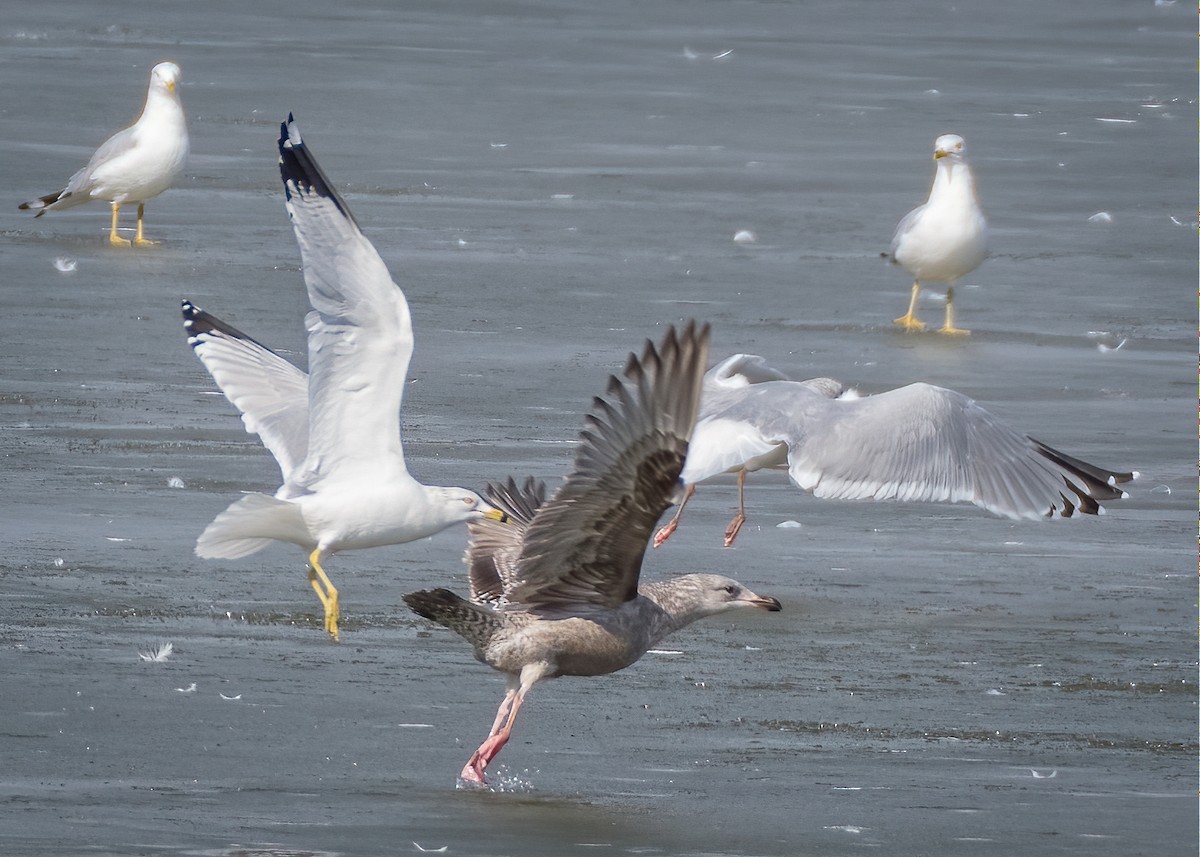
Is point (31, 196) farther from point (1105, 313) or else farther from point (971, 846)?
point (971, 846)

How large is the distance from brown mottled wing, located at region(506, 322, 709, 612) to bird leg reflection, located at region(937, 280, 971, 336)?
216 inches

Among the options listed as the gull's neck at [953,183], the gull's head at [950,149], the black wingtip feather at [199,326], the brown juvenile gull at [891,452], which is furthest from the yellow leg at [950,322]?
the black wingtip feather at [199,326]

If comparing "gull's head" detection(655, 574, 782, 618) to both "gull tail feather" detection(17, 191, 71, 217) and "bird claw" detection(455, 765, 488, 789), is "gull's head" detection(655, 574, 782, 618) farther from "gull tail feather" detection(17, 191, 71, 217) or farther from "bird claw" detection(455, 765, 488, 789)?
"gull tail feather" detection(17, 191, 71, 217)

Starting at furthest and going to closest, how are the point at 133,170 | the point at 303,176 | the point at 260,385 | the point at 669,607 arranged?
1. the point at 133,170
2. the point at 260,385
3. the point at 303,176
4. the point at 669,607

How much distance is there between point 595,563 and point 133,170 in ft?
23.5

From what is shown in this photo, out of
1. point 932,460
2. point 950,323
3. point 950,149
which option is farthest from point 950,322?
point 932,460

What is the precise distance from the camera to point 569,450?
824 centimetres

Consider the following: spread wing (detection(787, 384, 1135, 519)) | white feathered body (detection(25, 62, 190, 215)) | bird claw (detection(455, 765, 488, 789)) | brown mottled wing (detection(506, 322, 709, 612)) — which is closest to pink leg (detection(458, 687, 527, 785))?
bird claw (detection(455, 765, 488, 789))

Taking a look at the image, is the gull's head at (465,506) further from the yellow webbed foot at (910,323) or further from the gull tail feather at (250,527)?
the yellow webbed foot at (910,323)

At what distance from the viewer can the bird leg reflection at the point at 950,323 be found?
10.7 m

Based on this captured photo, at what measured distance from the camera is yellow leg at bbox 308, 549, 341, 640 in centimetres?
613

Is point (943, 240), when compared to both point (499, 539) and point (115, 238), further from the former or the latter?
point (499, 539)

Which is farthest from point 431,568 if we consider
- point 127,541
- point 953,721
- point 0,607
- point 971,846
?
point 971,846

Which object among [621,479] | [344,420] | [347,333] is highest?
[347,333]
